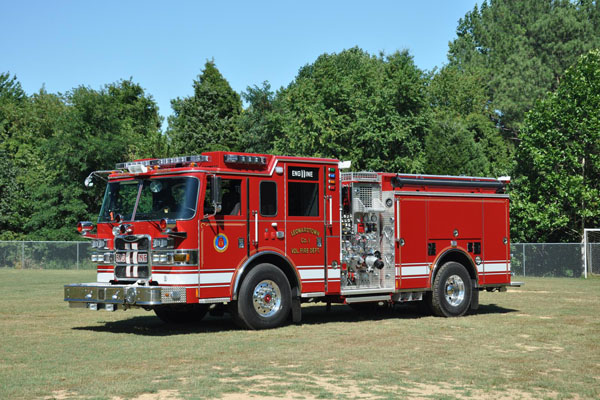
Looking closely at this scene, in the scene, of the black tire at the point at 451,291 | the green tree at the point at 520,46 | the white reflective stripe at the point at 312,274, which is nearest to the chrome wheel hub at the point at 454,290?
the black tire at the point at 451,291

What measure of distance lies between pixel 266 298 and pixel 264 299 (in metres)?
0.04

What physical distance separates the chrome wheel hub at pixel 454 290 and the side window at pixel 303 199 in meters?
3.92

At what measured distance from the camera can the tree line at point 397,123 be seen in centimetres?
4294

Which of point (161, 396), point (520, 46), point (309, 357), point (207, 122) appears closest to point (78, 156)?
point (207, 122)

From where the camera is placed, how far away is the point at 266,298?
15641 millimetres

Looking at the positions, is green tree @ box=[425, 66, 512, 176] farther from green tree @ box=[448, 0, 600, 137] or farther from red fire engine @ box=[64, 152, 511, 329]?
red fire engine @ box=[64, 152, 511, 329]

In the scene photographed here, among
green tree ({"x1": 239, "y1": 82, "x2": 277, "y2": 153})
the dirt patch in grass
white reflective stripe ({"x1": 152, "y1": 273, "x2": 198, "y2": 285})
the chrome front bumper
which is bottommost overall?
the dirt patch in grass

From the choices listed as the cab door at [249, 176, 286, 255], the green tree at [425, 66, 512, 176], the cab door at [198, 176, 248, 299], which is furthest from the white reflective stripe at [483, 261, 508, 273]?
the green tree at [425, 66, 512, 176]

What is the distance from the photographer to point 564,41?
7206 cm

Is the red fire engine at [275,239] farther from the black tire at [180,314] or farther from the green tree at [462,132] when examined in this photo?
the green tree at [462,132]

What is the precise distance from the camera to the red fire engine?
48.6ft

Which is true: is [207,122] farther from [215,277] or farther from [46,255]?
[215,277]

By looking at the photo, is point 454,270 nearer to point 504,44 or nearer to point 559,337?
point 559,337

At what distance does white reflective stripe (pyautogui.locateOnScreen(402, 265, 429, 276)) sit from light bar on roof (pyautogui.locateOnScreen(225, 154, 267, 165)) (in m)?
4.10
